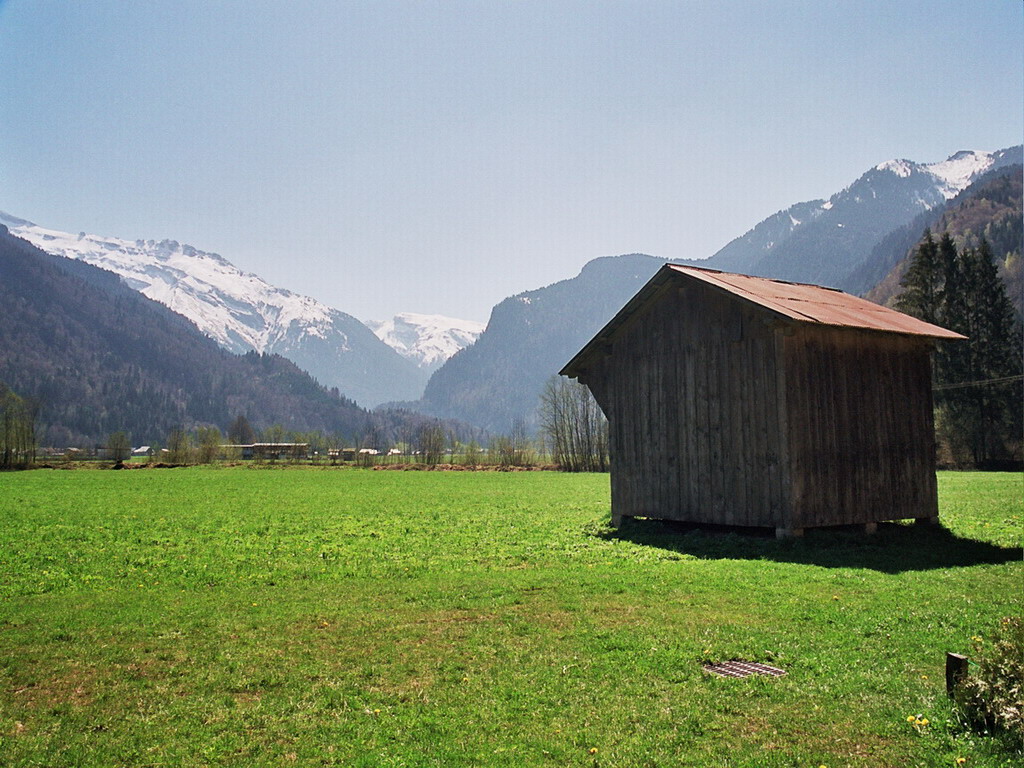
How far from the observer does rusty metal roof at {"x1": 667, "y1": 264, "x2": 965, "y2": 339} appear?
19578mm

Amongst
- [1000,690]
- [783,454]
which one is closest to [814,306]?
[783,454]

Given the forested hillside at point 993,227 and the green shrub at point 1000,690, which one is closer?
the green shrub at point 1000,690

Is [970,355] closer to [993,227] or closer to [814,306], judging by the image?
[814,306]

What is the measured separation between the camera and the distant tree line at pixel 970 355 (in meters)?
67.1

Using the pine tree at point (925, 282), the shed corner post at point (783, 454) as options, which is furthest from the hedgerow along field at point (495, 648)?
the pine tree at point (925, 282)

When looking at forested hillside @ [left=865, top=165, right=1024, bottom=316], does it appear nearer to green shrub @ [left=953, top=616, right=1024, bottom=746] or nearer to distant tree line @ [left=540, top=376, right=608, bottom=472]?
distant tree line @ [left=540, top=376, right=608, bottom=472]

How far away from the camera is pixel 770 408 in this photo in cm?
1981

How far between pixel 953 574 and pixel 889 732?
9537 mm

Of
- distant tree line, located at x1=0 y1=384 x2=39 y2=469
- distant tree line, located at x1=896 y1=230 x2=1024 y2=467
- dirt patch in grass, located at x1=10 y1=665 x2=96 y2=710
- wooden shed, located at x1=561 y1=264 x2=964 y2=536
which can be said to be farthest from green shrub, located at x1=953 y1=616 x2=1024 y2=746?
distant tree line, located at x1=0 y1=384 x2=39 y2=469

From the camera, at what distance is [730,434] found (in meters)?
20.8

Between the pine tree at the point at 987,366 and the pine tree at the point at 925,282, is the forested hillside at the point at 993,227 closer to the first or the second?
the pine tree at the point at 987,366

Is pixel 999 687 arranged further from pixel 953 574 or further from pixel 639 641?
pixel 953 574

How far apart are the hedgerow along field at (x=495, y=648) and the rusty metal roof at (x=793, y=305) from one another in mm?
5178

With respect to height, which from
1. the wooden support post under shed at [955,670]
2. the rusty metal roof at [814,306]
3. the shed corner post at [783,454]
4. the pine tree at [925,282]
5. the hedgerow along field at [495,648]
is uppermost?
the pine tree at [925,282]
